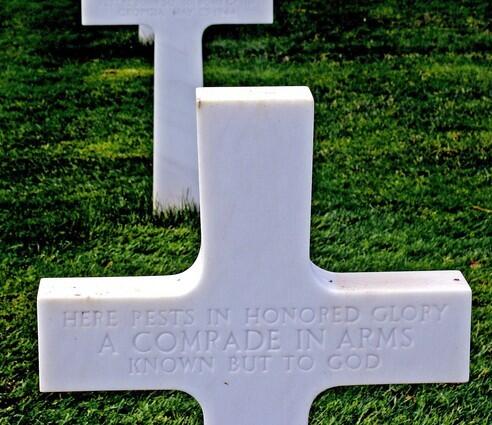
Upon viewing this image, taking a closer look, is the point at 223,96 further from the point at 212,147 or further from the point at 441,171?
the point at 441,171

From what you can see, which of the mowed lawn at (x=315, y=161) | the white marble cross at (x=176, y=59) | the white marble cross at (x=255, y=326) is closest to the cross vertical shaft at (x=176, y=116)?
the white marble cross at (x=176, y=59)

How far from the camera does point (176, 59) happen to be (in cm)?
554

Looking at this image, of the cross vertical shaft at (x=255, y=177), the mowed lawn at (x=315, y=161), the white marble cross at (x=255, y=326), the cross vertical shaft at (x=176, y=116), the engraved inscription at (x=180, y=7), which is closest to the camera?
the cross vertical shaft at (x=255, y=177)

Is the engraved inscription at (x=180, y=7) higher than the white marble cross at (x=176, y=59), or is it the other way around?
the engraved inscription at (x=180, y=7)

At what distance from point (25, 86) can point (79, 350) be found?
5.33 meters

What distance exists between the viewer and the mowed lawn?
406 cm

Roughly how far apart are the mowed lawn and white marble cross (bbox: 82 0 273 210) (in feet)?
0.63

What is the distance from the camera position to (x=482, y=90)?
763 centimetres

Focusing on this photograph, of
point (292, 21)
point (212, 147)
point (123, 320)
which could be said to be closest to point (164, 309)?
point (123, 320)

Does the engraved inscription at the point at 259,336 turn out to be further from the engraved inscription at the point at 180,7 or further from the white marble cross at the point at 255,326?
the engraved inscription at the point at 180,7

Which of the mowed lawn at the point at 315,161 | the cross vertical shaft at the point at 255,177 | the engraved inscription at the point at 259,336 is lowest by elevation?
the mowed lawn at the point at 315,161

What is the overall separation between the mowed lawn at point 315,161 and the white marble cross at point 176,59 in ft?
0.63

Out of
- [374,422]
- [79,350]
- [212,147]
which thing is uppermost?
[212,147]

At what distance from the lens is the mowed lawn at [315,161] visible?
4059 millimetres
